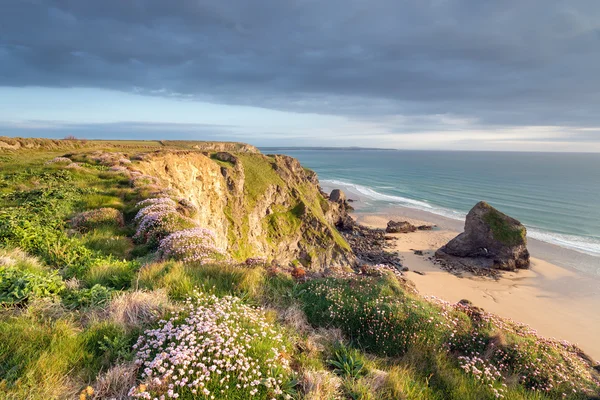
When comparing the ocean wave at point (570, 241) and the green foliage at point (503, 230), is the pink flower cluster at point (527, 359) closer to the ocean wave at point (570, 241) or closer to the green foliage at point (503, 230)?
the green foliage at point (503, 230)

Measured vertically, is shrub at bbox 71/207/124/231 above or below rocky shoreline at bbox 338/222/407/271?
above

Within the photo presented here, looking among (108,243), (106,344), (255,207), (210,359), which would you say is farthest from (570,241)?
(106,344)

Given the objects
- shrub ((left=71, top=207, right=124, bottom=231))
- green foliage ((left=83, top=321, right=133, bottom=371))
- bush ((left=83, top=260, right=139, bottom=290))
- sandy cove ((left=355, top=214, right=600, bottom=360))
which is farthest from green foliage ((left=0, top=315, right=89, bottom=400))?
sandy cove ((left=355, top=214, right=600, bottom=360))

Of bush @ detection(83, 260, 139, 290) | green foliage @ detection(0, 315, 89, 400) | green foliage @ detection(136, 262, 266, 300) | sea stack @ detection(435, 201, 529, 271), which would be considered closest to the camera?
green foliage @ detection(0, 315, 89, 400)

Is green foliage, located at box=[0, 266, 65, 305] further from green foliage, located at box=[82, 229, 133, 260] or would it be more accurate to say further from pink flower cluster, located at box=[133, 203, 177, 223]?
pink flower cluster, located at box=[133, 203, 177, 223]

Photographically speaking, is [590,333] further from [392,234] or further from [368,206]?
[368,206]

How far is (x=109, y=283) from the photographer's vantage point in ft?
21.7

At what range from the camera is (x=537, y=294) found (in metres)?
35.0

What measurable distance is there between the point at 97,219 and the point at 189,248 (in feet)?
Result: 16.6

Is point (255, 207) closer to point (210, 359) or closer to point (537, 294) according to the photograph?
point (537, 294)

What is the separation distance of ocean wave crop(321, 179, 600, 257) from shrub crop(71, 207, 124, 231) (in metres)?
66.0

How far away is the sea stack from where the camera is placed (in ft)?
140

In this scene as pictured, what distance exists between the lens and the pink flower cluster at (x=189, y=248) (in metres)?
8.47

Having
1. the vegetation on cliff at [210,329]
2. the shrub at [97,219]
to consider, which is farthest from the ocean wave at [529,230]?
the shrub at [97,219]
